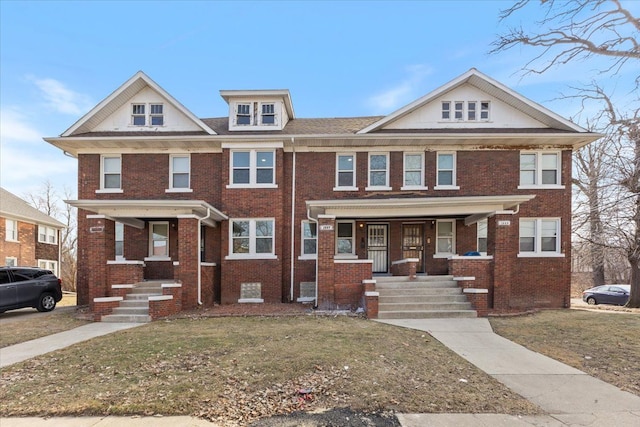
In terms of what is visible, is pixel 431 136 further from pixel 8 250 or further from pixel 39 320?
pixel 8 250

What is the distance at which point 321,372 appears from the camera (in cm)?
509

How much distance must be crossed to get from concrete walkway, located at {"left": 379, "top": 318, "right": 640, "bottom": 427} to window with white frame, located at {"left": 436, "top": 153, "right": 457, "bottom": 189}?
7.07 m

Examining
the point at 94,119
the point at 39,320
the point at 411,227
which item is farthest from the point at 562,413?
the point at 94,119

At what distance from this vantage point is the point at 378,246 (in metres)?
13.9

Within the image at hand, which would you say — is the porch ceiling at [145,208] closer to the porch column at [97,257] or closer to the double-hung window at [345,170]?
the porch column at [97,257]

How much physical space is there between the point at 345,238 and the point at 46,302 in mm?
11290

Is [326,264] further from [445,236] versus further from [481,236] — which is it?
[481,236]

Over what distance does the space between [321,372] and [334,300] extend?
18.9ft

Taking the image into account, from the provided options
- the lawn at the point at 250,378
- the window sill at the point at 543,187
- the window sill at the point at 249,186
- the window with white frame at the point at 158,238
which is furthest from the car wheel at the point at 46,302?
the window sill at the point at 543,187

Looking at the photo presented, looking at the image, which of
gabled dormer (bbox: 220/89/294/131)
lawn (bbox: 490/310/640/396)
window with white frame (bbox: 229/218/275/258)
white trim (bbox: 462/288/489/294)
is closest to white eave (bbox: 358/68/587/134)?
gabled dormer (bbox: 220/89/294/131)

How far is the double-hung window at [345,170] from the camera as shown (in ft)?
44.8

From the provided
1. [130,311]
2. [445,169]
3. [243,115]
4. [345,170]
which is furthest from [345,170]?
[130,311]

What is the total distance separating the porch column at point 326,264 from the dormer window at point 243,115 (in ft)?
18.7

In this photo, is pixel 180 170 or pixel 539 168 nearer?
pixel 539 168
